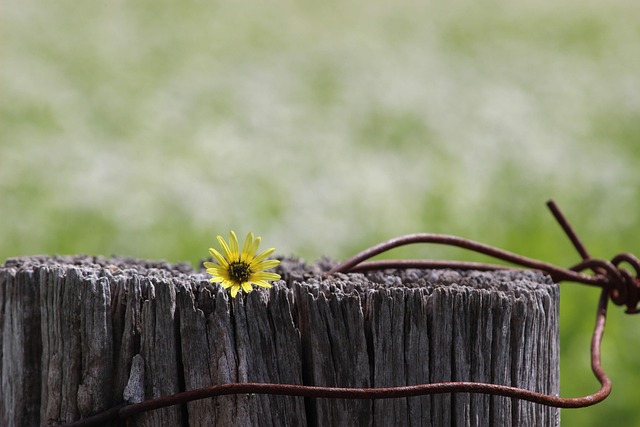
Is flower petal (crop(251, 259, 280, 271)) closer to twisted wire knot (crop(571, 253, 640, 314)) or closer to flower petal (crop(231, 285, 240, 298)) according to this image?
flower petal (crop(231, 285, 240, 298))

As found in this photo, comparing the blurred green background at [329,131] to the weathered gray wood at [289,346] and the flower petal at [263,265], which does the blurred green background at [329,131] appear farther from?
the flower petal at [263,265]

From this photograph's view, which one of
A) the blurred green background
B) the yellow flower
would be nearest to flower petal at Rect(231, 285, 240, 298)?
the yellow flower

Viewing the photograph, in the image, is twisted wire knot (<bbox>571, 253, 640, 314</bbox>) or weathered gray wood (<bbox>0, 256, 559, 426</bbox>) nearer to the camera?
weathered gray wood (<bbox>0, 256, 559, 426</bbox>)

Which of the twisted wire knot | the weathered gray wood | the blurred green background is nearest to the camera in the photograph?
the weathered gray wood

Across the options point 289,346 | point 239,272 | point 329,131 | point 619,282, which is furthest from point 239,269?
point 329,131

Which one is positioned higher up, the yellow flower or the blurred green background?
the blurred green background
